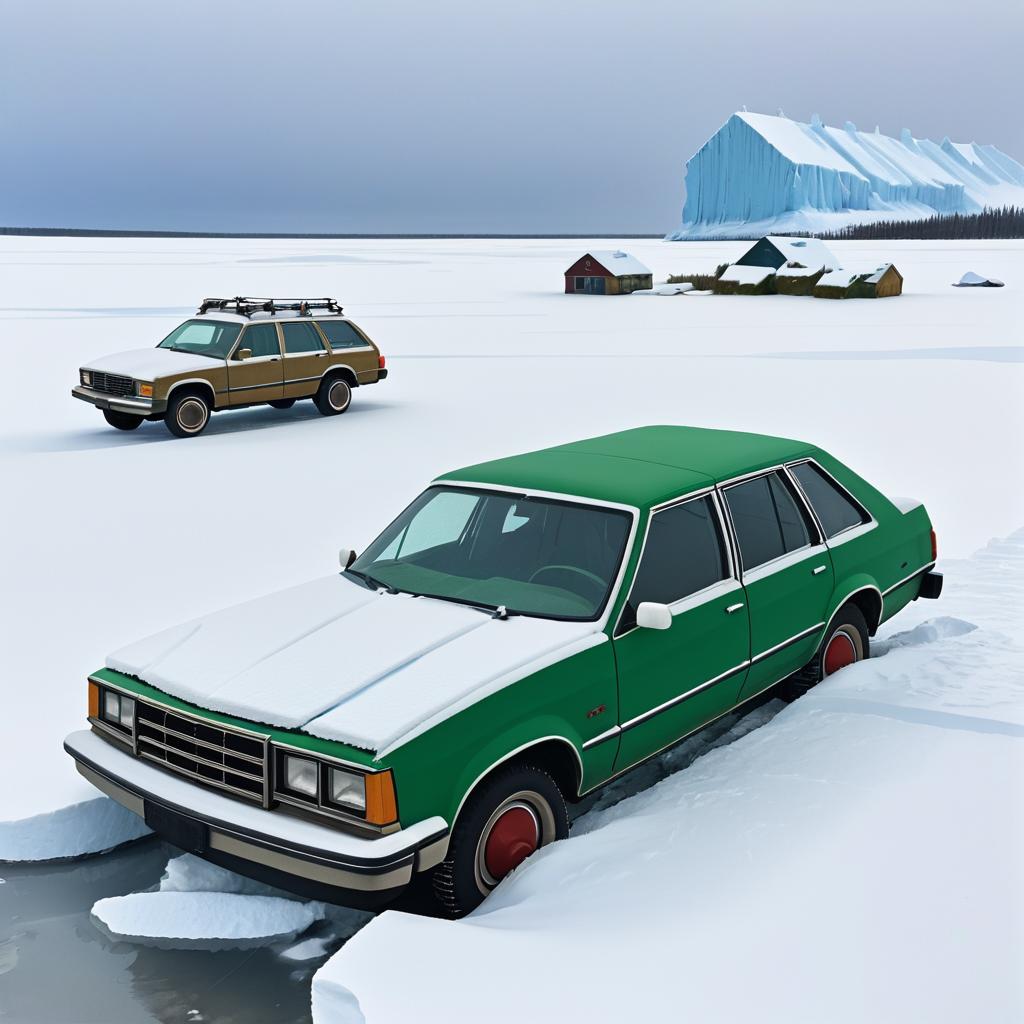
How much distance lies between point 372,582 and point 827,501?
97.8 inches

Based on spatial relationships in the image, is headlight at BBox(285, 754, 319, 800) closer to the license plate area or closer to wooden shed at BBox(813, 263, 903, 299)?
the license plate area

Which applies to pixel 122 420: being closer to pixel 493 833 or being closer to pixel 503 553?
pixel 503 553

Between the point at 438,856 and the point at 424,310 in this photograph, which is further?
the point at 424,310

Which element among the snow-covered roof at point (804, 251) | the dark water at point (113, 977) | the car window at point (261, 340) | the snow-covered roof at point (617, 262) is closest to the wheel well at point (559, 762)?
the dark water at point (113, 977)

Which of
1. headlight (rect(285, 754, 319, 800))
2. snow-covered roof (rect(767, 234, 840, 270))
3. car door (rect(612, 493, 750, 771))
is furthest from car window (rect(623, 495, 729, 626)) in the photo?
snow-covered roof (rect(767, 234, 840, 270))

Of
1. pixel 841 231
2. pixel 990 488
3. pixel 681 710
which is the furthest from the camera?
pixel 841 231

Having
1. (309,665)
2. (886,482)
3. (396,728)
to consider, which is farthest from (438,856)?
(886,482)

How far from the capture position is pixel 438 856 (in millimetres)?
3777

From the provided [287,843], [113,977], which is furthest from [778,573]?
[113,977]

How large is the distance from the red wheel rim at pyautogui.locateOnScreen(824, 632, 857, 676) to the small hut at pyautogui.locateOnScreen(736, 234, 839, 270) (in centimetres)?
4789

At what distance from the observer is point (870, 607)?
623cm

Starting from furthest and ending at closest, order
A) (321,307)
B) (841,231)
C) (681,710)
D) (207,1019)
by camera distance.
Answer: (841,231) → (321,307) → (681,710) → (207,1019)

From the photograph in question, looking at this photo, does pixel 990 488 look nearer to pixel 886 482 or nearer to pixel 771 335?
pixel 886 482

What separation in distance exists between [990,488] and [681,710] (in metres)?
7.35
